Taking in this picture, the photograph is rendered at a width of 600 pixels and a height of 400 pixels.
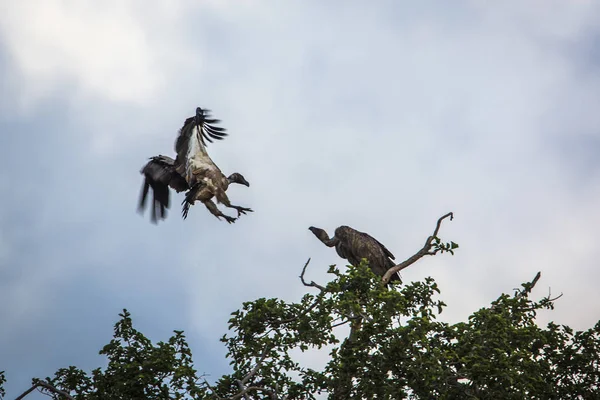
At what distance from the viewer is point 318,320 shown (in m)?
10.8

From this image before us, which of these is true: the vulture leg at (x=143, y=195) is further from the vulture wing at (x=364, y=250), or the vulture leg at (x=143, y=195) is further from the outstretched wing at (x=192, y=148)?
the vulture wing at (x=364, y=250)

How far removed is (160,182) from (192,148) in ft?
5.87

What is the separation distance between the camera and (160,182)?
49.9 ft

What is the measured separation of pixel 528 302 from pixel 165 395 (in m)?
5.37

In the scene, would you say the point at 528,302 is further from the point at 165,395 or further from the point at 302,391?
the point at 165,395

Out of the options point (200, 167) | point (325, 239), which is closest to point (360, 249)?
point (325, 239)

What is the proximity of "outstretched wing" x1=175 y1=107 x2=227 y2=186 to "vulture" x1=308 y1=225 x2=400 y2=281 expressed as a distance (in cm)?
361

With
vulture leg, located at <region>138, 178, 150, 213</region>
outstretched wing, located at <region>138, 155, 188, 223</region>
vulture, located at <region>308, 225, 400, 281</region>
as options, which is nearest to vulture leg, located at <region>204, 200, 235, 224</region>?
outstretched wing, located at <region>138, 155, 188, 223</region>

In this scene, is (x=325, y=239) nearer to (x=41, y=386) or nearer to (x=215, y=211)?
(x=215, y=211)

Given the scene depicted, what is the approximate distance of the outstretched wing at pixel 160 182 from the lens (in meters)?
14.6

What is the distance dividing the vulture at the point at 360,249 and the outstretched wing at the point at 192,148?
361 cm

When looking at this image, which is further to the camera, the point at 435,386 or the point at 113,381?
the point at 113,381

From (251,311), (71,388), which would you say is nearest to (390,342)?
(251,311)

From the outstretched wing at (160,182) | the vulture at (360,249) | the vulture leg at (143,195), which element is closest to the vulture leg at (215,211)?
the outstretched wing at (160,182)
